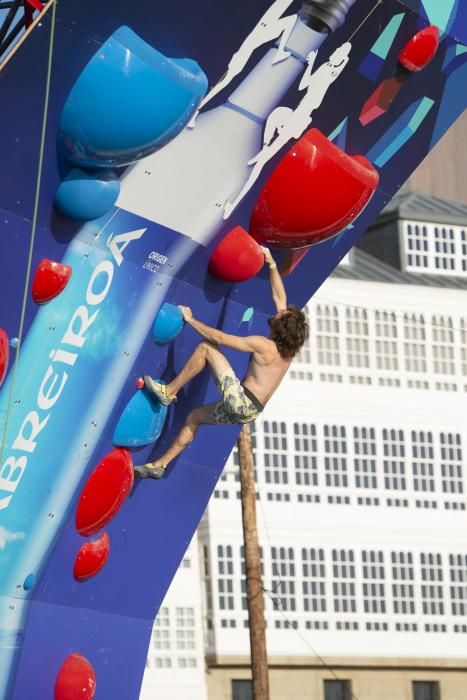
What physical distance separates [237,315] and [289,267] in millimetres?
665

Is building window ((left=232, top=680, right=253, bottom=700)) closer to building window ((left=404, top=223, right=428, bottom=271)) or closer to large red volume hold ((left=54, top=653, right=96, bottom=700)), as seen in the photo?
building window ((left=404, top=223, right=428, bottom=271))

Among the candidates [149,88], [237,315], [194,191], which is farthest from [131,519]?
[149,88]

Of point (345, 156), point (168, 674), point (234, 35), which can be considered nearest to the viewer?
point (234, 35)

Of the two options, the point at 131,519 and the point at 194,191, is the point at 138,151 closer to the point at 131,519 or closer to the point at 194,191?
the point at 194,191

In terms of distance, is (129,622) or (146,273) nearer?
(146,273)

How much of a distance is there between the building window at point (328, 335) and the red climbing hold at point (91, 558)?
1352 inches

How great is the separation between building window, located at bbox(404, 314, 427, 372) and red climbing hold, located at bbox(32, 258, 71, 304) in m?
37.7

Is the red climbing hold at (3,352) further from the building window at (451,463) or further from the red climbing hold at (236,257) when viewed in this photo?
the building window at (451,463)

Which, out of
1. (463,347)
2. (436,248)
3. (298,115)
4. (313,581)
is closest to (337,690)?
(313,581)

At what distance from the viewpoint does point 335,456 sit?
4656 cm

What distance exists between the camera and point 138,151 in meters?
11.2

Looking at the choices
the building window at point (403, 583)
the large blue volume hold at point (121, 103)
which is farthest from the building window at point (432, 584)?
the large blue volume hold at point (121, 103)

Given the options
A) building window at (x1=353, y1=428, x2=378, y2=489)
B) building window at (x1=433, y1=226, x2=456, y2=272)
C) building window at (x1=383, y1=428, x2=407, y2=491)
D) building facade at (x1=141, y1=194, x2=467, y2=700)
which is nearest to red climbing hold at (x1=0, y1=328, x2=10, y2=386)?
building facade at (x1=141, y1=194, x2=467, y2=700)

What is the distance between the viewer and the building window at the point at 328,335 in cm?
4744
